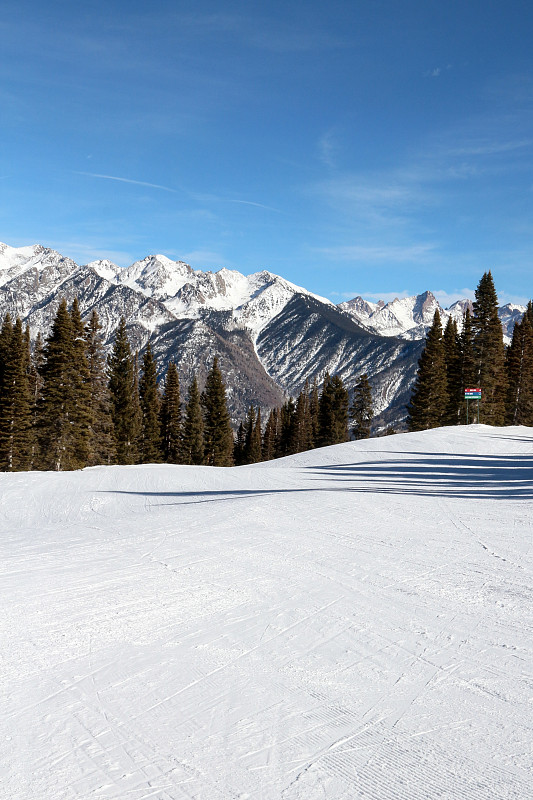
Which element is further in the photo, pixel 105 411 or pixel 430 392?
pixel 430 392

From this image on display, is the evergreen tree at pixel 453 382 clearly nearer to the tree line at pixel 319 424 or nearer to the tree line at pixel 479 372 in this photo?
the tree line at pixel 479 372

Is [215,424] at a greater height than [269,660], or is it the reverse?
[215,424]

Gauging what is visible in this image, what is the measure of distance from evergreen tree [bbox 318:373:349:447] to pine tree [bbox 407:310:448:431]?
46.7 ft

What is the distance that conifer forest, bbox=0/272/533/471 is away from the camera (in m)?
36.0

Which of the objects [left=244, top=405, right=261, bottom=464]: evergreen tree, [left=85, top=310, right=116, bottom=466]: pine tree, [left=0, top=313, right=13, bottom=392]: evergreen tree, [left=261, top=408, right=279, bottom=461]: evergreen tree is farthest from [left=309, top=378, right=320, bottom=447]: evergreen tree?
[left=0, top=313, right=13, bottom=392]: evergreen tree

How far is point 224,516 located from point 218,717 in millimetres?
8491

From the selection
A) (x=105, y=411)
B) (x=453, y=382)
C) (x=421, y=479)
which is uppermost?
(x=453, y=382)

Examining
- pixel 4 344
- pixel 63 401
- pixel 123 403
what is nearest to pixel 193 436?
pixel 123 403

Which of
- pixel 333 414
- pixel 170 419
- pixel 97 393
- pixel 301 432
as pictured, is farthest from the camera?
pixel 301 432

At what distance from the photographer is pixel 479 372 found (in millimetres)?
47719

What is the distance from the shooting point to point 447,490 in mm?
16406

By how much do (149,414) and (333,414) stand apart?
73.7ft

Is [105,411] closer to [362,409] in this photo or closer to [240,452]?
[362,409]

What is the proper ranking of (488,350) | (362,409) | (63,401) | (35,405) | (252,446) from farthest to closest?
(252,446) < (362,409) < (488,350) < (35,405) < (63,401)
